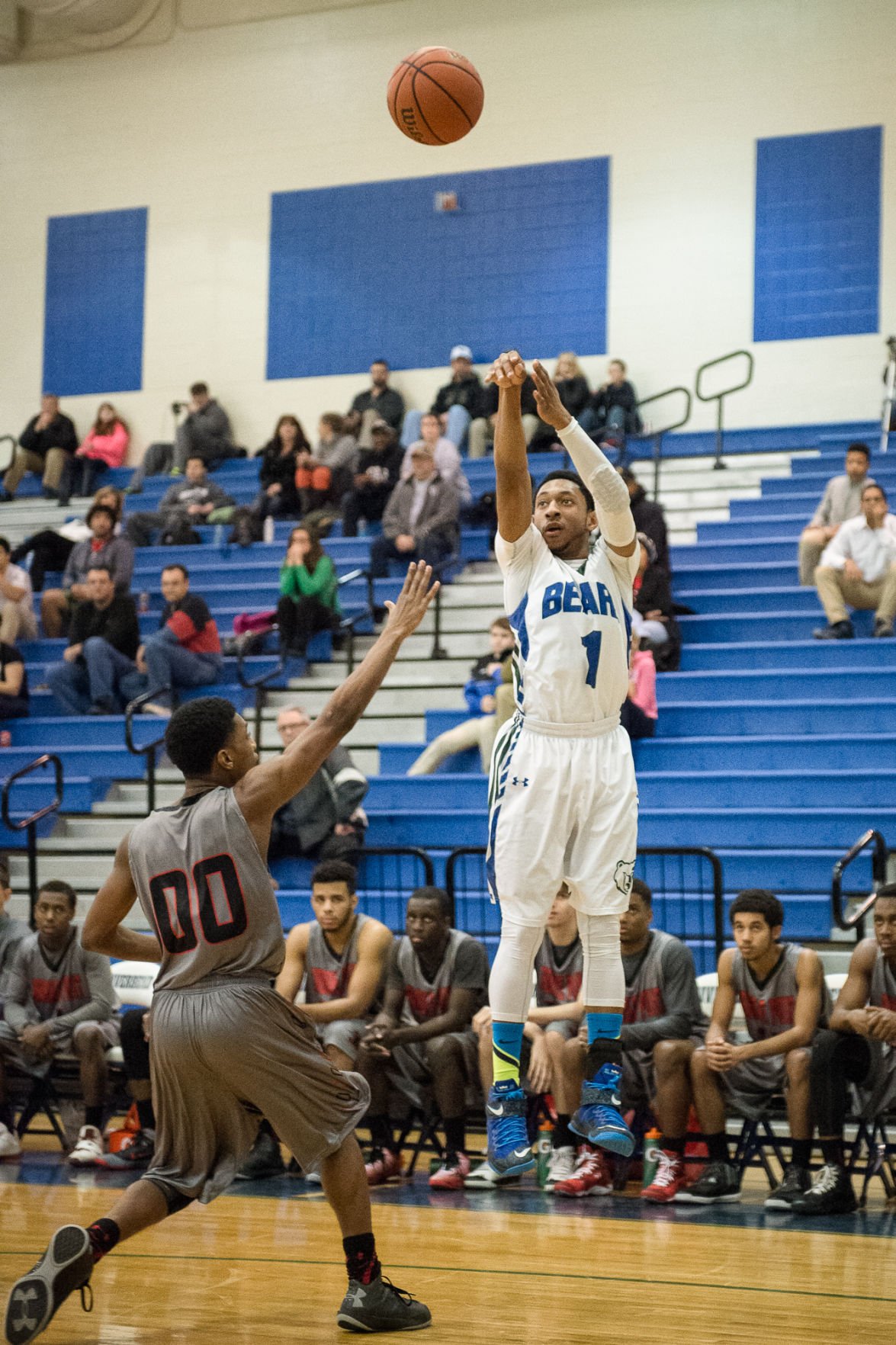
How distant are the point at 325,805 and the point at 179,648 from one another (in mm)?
2565

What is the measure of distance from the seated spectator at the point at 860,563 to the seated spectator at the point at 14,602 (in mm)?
6247

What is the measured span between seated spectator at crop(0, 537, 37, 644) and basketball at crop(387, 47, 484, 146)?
316 inches

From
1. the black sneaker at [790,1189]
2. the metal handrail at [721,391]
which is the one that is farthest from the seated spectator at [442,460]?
the black sneaker at [790,1189]

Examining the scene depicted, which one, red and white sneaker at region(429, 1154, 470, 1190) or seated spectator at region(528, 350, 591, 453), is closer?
red and white sneaker at region(429, 1154, 470, 1190)

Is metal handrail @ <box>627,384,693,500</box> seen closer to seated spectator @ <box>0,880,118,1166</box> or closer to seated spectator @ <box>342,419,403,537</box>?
seated spectator @ <box>342,419,403,537</box>

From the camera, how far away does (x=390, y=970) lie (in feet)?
25.6

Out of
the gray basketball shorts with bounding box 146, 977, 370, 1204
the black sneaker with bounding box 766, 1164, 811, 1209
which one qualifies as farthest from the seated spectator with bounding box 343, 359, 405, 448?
the gray basketball shorts with bounding box 146, 977, 370, 1204

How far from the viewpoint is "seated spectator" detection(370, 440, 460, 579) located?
12789mm

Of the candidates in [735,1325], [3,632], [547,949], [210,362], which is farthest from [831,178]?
[735,1325]

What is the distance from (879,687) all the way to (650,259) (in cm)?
750

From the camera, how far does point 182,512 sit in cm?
1548

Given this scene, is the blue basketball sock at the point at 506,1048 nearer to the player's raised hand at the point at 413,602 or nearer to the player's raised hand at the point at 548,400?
the player's raised hand at the point at 413,602

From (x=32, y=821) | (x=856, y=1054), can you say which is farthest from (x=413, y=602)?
(x=32, y=821)

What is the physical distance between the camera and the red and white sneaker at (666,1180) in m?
6.96
